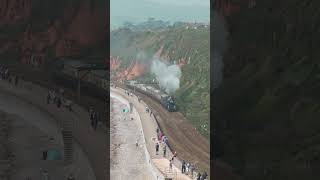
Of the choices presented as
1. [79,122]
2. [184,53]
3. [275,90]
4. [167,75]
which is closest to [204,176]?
[275,90]

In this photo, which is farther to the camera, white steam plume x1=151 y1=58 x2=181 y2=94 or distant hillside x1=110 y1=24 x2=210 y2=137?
white steam plume x1=151 y1=58 x2=181 y2=94

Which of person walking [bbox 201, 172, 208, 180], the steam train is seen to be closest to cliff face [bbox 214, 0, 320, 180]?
person walking [bbox 201, 172, 208, 180]

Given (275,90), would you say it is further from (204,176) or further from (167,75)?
(167,75)

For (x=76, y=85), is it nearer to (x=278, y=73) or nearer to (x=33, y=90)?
(x=33, y=90)

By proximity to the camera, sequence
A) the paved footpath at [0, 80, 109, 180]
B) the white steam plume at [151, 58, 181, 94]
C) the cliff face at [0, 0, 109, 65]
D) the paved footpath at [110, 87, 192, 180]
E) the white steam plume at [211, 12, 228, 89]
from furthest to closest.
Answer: the white steam plume at [151, 58, 181, 94] → the paved footpath at [110, 87, 192, 180] → the white steam plume at [211, 12, 228, 89] → the cliff face at [0, 0, 109, 65] → the paved footpath at [0, 80, 109, 180]

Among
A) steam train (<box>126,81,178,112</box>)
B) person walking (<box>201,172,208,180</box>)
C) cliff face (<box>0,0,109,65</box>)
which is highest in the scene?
cliff face (<box>0,0,109,65</box>)

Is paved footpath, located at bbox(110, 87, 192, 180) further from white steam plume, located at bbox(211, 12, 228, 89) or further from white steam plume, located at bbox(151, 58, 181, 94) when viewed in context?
white steam plume, located at bbox(151, 58, 181, 94)
